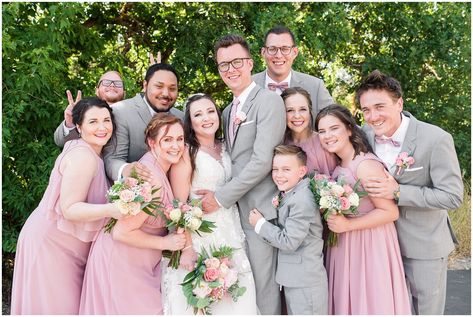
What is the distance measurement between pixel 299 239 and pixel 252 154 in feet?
2.49

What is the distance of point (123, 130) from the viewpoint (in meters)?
4.49

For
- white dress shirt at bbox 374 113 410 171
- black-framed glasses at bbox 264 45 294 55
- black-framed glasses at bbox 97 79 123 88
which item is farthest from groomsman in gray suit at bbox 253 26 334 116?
black-framed glasses at bbox 97 79 123 88

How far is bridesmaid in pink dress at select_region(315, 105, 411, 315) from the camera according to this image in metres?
4.21

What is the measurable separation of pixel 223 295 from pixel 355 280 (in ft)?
3.47

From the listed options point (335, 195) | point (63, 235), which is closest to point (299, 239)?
point (335, 195)

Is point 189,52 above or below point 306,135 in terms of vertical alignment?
above

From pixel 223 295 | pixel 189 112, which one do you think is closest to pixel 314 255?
pixel 223 295

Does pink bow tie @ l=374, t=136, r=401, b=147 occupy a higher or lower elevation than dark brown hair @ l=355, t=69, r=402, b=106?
lower

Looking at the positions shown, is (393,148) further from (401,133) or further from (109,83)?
(109,83)

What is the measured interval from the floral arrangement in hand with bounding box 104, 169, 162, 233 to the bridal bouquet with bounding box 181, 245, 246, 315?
58 cm

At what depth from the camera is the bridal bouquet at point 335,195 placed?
3980 millimetres

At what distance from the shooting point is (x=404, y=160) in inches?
166

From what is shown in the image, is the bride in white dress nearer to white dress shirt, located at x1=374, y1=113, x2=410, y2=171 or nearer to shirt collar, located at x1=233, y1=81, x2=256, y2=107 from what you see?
shirt collar, located at x1=233, y1=81, x2=256, y2=107

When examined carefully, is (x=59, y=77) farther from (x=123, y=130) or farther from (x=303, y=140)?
(x=303, y=140)
